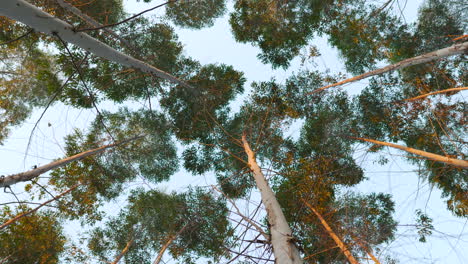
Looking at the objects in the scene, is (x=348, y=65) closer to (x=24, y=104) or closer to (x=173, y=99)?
(x=173, y=99)

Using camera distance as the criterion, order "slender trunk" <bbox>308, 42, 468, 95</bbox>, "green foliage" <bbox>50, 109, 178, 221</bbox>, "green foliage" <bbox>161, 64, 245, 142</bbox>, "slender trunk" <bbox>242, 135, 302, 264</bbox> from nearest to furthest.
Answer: "slender trunk" <bbox>242, 135, 302, 264</bbox>, "slender trunk" <bbox>308, 42, 468, 95</bbox>, "green foliage" <bbox>50, 109, 178, 221</bbox>, "green foliage" <bbox>161, 64, 245, 142</bbox>

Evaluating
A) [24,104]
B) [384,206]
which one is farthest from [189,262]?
[24,104]

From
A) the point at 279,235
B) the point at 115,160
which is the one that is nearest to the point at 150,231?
the point at 115,160

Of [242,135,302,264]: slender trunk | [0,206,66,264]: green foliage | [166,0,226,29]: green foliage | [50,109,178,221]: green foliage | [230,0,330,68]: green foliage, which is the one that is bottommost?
[242,135,302,264]: slender trunk

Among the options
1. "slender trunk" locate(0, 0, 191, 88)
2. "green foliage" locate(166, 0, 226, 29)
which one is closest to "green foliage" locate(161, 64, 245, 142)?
"green foliage" locate(166, 0, 226, 29)

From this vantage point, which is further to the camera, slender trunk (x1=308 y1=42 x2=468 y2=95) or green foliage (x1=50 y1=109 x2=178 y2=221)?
green foliage (x1=50 y1=109 x2=178 y2=221)

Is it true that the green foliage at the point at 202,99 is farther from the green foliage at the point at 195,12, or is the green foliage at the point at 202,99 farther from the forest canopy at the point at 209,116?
the green foliage at the point at 195,12

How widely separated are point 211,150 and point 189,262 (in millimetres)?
3759

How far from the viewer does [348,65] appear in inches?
333

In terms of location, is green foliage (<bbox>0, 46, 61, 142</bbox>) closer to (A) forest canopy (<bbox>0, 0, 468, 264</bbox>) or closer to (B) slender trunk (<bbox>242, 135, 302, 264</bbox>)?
(A) forest canopy (<bbox>0, 0, 468, 264</bbox>)

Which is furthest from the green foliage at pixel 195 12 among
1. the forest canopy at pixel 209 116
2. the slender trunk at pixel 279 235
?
the slender trunk at pixel 279 235

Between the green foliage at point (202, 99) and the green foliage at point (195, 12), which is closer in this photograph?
the green foliage at point (202, 99)

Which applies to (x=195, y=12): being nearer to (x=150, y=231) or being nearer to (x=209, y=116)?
(x=209, y=116)

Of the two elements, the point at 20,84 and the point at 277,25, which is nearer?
the point at 277,25
